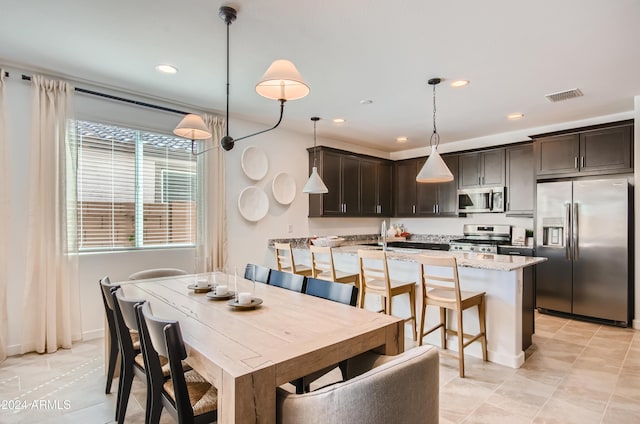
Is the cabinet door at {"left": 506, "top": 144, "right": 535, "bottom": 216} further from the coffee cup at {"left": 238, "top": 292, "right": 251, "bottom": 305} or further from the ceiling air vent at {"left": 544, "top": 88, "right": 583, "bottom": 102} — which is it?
the coffee cup at {"left": 238, "top": 292, "right": 251, "bottom": 305}

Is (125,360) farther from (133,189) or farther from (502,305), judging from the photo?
(502,305)

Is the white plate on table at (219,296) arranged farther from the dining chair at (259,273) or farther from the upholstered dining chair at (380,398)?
the upholstered dining chair at (380,398)

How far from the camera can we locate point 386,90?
138 inches

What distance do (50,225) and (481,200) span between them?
5.41 m

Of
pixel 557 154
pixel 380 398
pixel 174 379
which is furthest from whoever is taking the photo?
pixel 557 154

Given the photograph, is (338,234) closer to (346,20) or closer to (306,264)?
(306,264)

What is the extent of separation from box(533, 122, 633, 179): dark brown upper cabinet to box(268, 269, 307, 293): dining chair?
3801 mm

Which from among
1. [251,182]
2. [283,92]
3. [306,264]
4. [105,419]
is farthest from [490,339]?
[251,182]

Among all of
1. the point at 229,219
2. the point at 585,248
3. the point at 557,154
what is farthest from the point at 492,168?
the point at 229,219

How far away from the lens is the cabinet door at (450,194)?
5637 mm

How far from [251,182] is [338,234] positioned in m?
1.92

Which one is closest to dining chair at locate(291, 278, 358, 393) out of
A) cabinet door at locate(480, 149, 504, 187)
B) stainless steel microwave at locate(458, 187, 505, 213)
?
stainless steel microwave at locate(458, 187, 505, 213)

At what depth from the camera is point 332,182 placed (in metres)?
5.32

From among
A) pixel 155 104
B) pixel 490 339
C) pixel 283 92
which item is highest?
pixel 155 104
